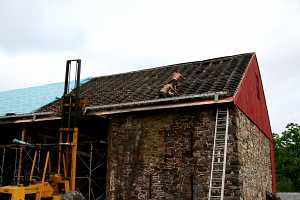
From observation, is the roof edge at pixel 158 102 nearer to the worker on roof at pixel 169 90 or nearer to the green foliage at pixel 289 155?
the worker on roof at pixel 169 90

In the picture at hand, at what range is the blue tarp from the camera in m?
19.0

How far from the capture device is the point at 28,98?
2062cm

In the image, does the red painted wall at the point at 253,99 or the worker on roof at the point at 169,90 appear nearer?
the red painted wall at the point at 253,99

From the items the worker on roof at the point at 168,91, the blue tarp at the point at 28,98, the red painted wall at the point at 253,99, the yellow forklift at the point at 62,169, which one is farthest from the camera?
the blue tarp at the point at 28,98

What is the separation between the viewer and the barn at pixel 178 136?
12109 mm

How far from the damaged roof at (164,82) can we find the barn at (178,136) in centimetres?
6

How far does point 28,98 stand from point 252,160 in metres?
12.5

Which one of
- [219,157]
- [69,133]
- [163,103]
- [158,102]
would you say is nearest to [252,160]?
[219,157]

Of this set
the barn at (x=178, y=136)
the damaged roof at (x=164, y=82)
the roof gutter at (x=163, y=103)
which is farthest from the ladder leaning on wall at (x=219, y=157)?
the damaged roof at (x=164, y=82)

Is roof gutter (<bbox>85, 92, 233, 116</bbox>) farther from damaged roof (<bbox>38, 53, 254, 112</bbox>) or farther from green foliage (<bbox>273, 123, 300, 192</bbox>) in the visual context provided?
green foliage (<bbox>273, 123, 300, 192</bbox>)

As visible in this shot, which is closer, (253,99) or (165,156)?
(165,156)

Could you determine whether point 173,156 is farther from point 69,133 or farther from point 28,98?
point 28,98

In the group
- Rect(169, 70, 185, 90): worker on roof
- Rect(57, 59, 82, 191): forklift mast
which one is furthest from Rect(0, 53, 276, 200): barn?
Rect(57, 59, 82, 191): forklift mast

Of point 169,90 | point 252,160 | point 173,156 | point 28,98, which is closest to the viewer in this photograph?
point 173,156
